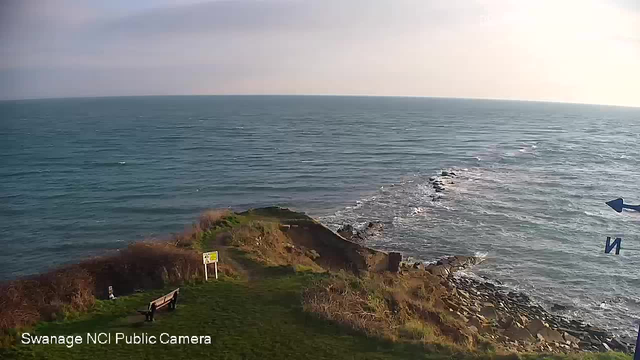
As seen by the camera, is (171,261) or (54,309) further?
(171,261)

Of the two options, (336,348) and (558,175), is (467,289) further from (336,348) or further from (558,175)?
(558,175)

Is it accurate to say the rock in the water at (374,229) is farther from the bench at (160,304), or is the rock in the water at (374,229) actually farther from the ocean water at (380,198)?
the bench at (160,304)

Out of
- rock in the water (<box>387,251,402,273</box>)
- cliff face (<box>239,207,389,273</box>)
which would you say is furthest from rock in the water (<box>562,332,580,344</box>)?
cliff face (<box>239,207,389,273</box>)

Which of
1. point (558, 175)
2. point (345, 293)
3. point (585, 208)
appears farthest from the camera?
point (558, 175)

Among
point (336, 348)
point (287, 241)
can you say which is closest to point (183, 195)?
point (287, 241)

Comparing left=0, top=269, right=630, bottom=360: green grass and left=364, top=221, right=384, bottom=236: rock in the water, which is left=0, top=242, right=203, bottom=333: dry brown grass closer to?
left=0, top=269, right=630, bottom=360: green grass

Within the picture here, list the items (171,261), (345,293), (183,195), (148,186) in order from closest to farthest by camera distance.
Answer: (345,293) < (171,261) < (183,195) < (148,186)

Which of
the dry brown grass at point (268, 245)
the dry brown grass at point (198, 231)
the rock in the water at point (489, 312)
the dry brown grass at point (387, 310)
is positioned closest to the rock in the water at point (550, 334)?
the rock in the water at point (489, 312)

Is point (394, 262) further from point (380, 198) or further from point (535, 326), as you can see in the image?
point (380, 198)
